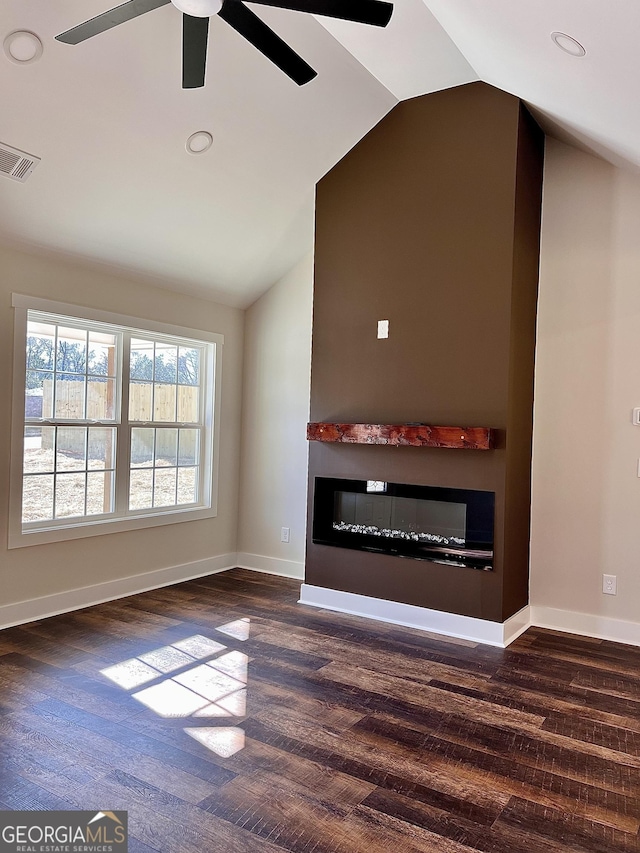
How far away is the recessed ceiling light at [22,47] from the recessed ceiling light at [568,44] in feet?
7.41

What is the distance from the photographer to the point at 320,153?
4484mm

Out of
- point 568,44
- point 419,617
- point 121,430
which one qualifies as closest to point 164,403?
point 121,430

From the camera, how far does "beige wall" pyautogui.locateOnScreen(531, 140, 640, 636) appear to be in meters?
4.04

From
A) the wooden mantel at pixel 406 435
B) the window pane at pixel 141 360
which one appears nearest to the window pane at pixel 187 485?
the window pane at pixel 141 360

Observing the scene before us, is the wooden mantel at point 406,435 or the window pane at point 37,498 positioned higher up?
the wooden mantel at point 406,435

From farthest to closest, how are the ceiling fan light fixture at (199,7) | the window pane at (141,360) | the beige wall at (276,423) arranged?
1. the beige wall at (276,423)
2. the window pane at (141,360)
3. the ceiling fan light fixture at (199,7)

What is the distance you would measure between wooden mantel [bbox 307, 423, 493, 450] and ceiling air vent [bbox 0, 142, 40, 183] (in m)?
2.35

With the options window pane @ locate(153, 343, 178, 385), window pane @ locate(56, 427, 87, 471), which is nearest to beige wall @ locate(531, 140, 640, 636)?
window pane @ locate(153, 343, 178, 385)

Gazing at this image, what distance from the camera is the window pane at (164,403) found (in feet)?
16.8

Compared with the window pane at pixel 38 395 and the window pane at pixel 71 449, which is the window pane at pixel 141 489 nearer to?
the window pane at pixel 71 449

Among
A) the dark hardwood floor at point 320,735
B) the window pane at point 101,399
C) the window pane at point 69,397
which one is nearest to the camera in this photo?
the dark hardwood floor at point 320,735

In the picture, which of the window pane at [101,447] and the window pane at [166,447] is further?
the window pane at [166,447]

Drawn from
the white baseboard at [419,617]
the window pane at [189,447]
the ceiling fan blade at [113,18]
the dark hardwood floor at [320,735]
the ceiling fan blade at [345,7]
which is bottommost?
the dark hardwood floor at [320,735]

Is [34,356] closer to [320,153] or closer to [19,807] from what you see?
[320,153]
